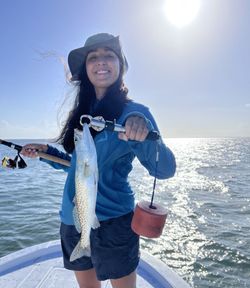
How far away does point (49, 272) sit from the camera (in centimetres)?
443

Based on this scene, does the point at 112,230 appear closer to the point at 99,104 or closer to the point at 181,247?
the point at 99,104

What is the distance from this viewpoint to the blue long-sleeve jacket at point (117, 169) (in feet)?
7.79

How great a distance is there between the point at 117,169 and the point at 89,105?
2.41 ft

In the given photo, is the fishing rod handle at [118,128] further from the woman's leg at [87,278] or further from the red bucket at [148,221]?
the woman's leg at [87,278]

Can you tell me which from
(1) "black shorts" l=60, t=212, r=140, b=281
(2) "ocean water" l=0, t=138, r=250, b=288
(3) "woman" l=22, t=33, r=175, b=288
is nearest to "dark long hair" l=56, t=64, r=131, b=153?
(3) "woman" l=22, t=33, r=175, b=288

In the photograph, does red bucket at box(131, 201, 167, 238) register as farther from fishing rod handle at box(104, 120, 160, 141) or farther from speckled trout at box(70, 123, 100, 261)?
fishing rod handle at box(104, 120, 160, 141)

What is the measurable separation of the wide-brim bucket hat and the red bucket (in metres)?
1.32

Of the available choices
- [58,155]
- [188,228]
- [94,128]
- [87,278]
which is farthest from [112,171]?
[188,228]

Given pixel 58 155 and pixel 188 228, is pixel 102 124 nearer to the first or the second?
pixel 58 155

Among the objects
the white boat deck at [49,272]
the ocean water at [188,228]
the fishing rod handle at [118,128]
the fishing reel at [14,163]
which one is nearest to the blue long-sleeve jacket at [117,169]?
the fishing rod handle at [118,128]

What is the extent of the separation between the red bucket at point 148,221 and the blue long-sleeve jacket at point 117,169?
0.27 meters

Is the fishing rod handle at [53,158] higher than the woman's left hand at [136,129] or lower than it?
lower

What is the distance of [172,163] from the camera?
238 cm

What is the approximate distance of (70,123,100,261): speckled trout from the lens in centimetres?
189
